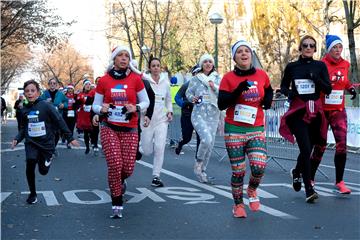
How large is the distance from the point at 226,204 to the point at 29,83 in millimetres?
2954

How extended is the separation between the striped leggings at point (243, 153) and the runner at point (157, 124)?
9.31 ft

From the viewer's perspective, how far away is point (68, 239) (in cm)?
618

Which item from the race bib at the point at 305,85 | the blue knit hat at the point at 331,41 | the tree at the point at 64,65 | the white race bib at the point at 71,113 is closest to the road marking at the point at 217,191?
the race bib at the point at 305,85

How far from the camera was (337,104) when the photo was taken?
902 centimetres

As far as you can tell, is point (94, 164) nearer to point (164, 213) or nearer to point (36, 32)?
point (164, 213)

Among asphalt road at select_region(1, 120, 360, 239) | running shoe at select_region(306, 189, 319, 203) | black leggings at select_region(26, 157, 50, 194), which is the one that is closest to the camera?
asphalt road at select_region(1, 120, 360, 239)

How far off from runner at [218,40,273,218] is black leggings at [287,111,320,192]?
3.87ft

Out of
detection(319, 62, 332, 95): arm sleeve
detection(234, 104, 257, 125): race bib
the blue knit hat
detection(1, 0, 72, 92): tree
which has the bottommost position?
detection(234, 104, 257, 125): race bib

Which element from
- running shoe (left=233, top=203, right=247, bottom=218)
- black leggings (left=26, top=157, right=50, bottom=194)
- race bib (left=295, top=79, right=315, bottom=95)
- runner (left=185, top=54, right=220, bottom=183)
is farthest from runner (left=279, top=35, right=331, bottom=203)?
black leggings (left=26, top=157, right=50, bottom=194)

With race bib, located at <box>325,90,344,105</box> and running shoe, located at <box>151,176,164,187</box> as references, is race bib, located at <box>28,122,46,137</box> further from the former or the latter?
race bib, located at <box>325,90,344,105</box>

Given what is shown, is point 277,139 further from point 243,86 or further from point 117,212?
point 117,212

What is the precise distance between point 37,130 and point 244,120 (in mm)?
2861

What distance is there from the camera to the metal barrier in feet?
43.8

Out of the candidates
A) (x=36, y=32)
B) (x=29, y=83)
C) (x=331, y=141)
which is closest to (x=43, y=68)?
(x=36, y=32)
